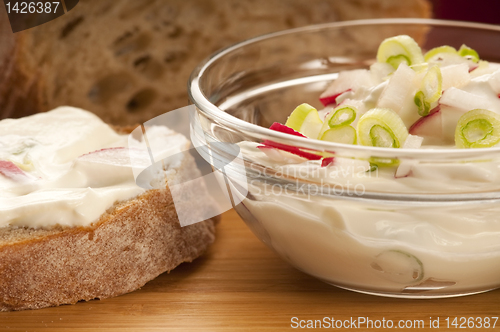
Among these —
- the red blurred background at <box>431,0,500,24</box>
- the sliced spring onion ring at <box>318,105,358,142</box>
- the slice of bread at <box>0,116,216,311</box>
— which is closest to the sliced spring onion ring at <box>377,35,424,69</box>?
the sliced spring onion ring at <box>318,105,358,142</box>

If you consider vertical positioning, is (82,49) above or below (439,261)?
below

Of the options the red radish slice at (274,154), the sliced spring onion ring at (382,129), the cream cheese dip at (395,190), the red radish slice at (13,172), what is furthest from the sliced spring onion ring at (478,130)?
the red radish slice at (13,172)

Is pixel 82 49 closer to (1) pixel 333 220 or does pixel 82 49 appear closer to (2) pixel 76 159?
(2) pixel 76 159

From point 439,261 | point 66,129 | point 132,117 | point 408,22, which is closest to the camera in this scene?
point 439,261

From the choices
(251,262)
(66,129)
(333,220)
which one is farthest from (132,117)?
(333,220)

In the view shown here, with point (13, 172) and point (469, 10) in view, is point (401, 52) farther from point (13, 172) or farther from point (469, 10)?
point (469, 10)

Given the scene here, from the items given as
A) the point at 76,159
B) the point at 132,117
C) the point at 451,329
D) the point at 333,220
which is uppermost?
the point at 333,220
